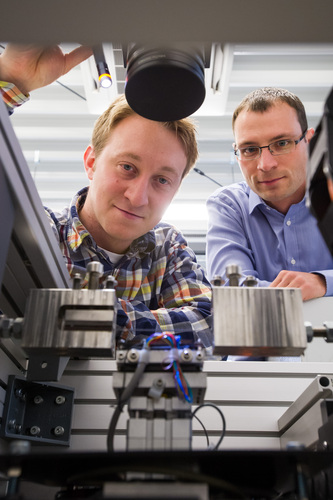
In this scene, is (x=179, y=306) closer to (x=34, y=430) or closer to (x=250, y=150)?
(x=34, y=430)

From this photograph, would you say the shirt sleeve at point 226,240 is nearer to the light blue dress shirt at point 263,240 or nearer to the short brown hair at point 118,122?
the light blue dress shirt at point 263,240

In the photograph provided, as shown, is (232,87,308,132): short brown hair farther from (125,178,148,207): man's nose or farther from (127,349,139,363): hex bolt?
(127,349,139,363): hex bolt

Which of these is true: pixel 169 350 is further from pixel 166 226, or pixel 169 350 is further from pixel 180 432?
pixel 166 226

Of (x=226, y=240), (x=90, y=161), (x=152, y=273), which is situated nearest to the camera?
(x=152, y=273)

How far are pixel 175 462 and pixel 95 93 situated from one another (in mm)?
2413

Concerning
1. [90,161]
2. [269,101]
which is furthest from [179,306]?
[269,101]

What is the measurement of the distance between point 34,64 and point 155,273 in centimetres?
68

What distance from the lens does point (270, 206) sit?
6.84 feet

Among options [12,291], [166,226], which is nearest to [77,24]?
[12,291]

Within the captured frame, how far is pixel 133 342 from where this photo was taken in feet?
2.40

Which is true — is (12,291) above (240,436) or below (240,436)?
above

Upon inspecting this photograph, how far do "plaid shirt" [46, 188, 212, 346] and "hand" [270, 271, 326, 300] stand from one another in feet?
0.68

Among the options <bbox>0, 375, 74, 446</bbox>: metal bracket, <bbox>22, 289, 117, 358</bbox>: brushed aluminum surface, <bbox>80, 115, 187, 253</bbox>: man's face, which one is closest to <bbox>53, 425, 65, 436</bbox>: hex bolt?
<bbox>0, 375, 74, 446</bbox>: metal bracket

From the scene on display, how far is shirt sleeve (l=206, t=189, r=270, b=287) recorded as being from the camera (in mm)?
1817
